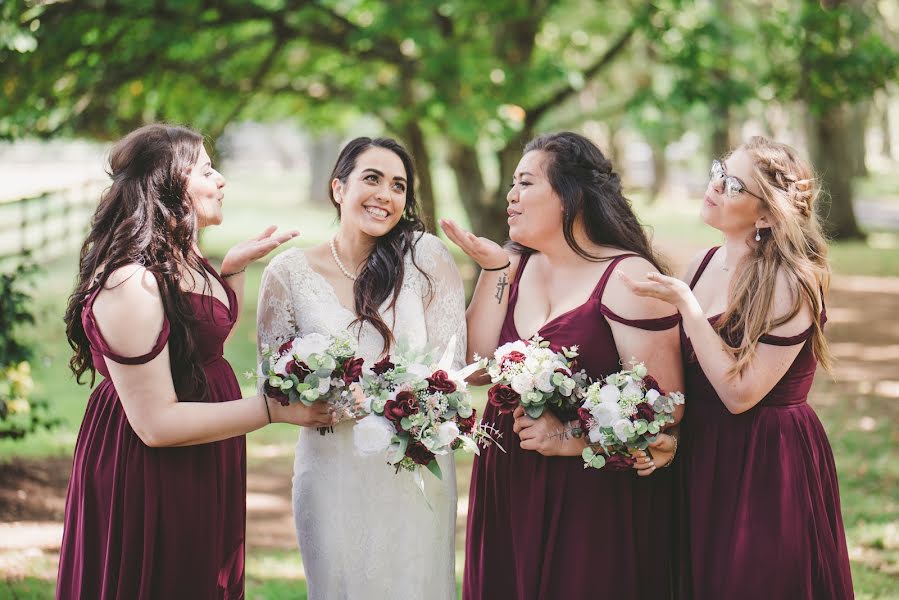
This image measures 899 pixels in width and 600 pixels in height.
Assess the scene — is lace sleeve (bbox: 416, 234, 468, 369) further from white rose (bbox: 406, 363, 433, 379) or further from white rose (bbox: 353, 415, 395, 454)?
white rose (bbox: 353, 415, 395, 454)

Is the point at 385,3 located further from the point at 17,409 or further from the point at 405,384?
the point at 405,384

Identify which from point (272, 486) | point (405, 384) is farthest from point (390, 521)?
point (272, 486)

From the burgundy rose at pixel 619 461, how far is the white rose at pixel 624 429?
13cm

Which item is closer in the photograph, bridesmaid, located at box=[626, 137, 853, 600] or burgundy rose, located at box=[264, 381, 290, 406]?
burgundy rose, located at box=[264, 381, 290, 406]

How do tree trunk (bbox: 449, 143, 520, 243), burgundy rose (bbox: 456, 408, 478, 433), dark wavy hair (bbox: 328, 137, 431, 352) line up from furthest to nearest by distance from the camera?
1. tree trunk (bbox: 449, 143, 520, 243)
2. dark wavy hair (bbox: 328, 137, 431, 352)
3. burgundy rose (bbox: 456, 408, 478, 433)

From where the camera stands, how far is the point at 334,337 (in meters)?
3.66

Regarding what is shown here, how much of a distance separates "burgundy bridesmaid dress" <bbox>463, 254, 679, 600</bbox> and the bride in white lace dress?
11.3 inches

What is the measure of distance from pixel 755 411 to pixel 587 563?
940 millimetres

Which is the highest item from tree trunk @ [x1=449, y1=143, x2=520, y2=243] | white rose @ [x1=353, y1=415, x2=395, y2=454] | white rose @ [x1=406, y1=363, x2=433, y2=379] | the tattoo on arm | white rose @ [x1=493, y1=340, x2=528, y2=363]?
tree trunk @ [x1=449, y1=143, x2=520, y2=243]

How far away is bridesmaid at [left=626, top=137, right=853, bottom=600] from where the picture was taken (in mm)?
3908

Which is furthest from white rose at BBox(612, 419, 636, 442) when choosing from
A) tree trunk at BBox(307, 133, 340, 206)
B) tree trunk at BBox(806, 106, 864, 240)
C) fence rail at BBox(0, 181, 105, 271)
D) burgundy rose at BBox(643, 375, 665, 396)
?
tree trunk at BBox(307, 133, 340, 206)

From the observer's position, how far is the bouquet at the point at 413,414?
3646mm

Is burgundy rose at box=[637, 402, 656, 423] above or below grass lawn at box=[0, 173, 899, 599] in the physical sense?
above

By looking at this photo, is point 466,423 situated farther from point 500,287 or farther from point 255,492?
point 255,492
